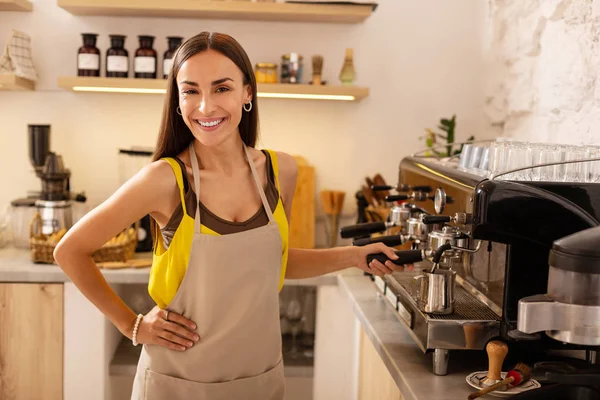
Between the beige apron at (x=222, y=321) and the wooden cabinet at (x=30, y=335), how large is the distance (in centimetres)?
111

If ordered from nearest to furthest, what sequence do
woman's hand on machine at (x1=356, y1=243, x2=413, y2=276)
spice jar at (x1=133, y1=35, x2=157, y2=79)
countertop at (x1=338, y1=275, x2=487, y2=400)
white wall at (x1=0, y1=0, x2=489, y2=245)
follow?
countertop at (x1=338, y1=275, x2=487, y2=400)
woman's hand on machine at (x1=356, y1=243, x2=413, y2=276)
spice jar at (x1=133, y1=35, x2=157, y2=79)
white wall at (x1=0, y1=0, x2=489, y2=245)

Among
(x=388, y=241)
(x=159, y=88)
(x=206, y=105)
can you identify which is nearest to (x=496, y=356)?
(x=388, y=241)

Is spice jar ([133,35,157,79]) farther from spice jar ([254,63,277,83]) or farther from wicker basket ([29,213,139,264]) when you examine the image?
wicker basket ([29,213,139,264])

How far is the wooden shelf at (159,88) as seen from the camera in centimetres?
291

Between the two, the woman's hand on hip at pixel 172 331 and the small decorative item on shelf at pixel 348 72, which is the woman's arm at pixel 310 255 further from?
the small decorative item on shelf at pixel 348 72

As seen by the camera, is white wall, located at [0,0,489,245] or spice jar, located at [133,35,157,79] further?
white wall, located at [0,0,489,245]

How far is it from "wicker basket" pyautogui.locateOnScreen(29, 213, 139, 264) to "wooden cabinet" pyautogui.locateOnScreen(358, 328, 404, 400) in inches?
39.8

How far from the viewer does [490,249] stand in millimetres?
1645

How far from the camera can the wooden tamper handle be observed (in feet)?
4.86

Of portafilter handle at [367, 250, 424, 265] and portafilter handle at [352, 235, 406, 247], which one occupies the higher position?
portafilter handle at [352, 235, 406, 247]

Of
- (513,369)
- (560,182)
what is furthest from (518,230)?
(513,369)

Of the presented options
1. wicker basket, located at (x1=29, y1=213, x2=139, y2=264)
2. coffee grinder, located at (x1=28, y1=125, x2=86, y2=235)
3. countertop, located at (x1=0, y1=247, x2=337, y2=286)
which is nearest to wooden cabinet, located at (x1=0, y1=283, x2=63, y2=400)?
countertop, located at (x1=0, y1=247, x2=337, y2=286)

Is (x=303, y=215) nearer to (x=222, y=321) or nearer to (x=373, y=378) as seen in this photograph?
(x=373, y=378)

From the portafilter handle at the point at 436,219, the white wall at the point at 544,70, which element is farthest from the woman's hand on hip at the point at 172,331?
the white wall at the point at 544,70
